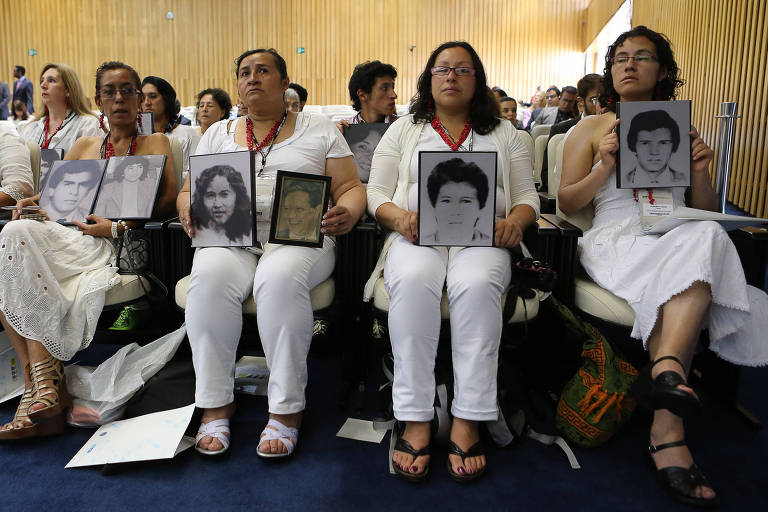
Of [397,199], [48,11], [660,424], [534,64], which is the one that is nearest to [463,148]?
[397,199]

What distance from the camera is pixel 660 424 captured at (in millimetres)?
1575

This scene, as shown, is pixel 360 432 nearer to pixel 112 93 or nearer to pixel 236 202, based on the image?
pixel 236 202

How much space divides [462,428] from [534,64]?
11.6 m

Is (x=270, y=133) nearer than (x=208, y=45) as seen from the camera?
Yes

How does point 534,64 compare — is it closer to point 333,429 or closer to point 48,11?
point 48,11

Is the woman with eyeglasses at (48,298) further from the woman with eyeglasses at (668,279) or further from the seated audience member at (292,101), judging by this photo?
the seated audience member at (292,101)

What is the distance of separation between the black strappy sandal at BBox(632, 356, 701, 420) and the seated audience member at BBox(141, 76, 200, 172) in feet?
9.79

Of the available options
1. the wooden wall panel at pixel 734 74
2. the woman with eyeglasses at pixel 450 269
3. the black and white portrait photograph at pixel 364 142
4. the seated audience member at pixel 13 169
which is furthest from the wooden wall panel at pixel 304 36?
the woman with eyeglasses at pixel 450 269

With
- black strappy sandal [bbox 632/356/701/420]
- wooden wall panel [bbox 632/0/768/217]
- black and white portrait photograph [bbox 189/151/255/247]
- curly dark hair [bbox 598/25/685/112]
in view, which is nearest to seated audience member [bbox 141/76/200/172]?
black and white portrait photograph [bbox 189/151/255/247]

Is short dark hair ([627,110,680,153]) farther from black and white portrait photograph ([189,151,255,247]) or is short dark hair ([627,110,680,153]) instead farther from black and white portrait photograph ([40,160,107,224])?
black and white portrait photograph ([40,160,107,224])

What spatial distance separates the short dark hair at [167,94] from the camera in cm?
362

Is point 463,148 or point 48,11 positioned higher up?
point 48,11

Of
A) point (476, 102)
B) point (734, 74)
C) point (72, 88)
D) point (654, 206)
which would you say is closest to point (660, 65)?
point (654, 206)

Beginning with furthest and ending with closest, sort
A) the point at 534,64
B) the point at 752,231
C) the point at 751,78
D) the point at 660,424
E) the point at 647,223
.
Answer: the point at 534,64, the point at 751,78, the point at 647,223, the point at 752,231, the point at 660,424
